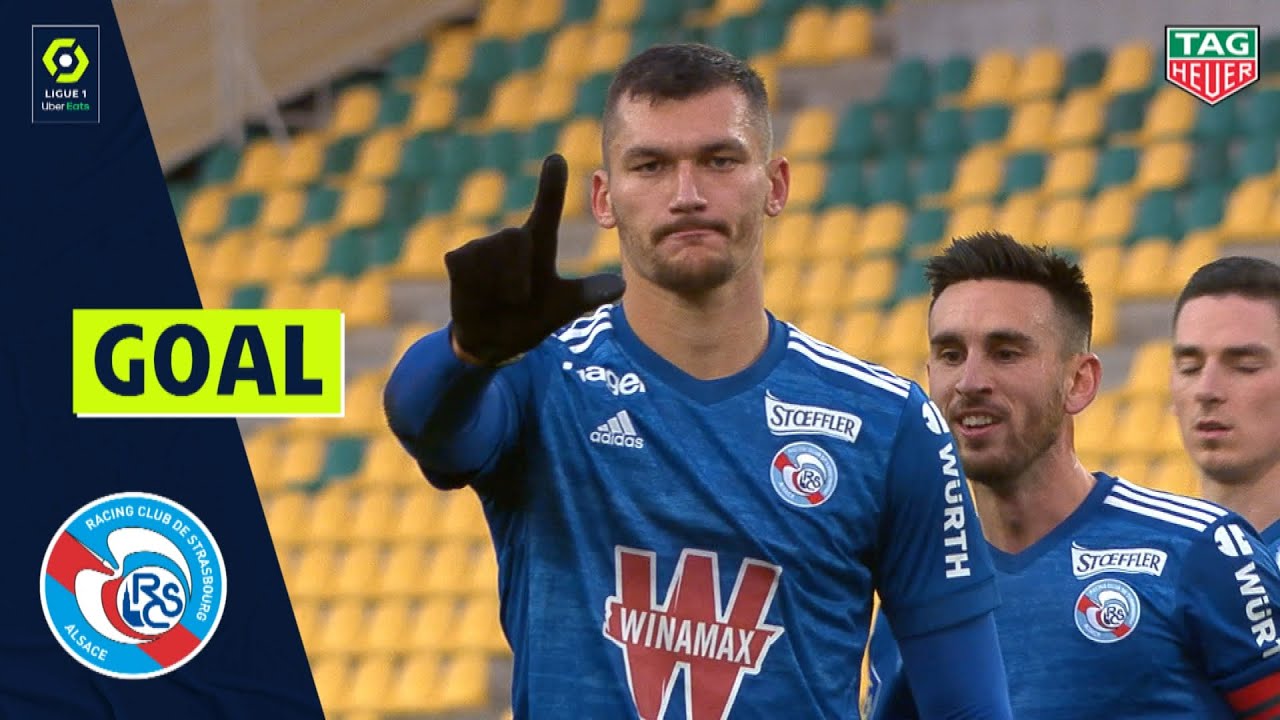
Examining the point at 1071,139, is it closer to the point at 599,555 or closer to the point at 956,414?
the point at 956,414

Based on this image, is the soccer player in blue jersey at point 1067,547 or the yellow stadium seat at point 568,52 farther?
the yellow stadium seat at point 568,52

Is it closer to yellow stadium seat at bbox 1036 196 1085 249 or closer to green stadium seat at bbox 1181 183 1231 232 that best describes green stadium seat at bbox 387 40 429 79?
yellow stadium seat at bbox 1036 196 1085 249

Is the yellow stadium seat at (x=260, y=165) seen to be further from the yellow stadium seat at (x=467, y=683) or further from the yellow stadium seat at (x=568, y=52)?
the yellow stadium seat at (x=467, y=683)

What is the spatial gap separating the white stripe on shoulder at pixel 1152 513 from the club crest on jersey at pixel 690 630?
40.7 inches

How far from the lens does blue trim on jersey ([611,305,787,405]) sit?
2.43 metres

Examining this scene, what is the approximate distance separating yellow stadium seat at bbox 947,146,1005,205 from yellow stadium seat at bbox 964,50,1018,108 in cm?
36

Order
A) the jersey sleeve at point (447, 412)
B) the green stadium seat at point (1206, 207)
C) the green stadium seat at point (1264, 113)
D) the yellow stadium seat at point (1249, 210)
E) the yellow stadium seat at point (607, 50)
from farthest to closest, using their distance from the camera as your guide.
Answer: the yellow stadium seat at point (607, 50) < the green stadium seat at point (1264, 113) < the green stadium seat at point (1206, 207) < the yellow stadium seat at point (1249, 210) < the jersey sleeve at point (447, 412)

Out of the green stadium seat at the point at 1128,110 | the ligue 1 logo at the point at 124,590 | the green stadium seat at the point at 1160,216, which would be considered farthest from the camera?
the green stadium seat at the point at 1128,110

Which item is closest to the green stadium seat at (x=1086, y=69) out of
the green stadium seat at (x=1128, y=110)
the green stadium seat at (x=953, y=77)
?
the green stadium seat at (x=1128, y=110)

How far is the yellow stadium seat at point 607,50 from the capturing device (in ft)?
35.6

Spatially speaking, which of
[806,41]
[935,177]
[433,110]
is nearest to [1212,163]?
[935,177]

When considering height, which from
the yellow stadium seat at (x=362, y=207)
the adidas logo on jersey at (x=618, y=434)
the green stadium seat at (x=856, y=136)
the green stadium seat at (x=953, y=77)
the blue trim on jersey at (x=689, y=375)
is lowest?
the adidas logo on jersey at (x=618, y=434)

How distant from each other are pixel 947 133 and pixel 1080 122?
636mm

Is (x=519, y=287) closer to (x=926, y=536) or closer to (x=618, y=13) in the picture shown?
(x=926, y=536)
